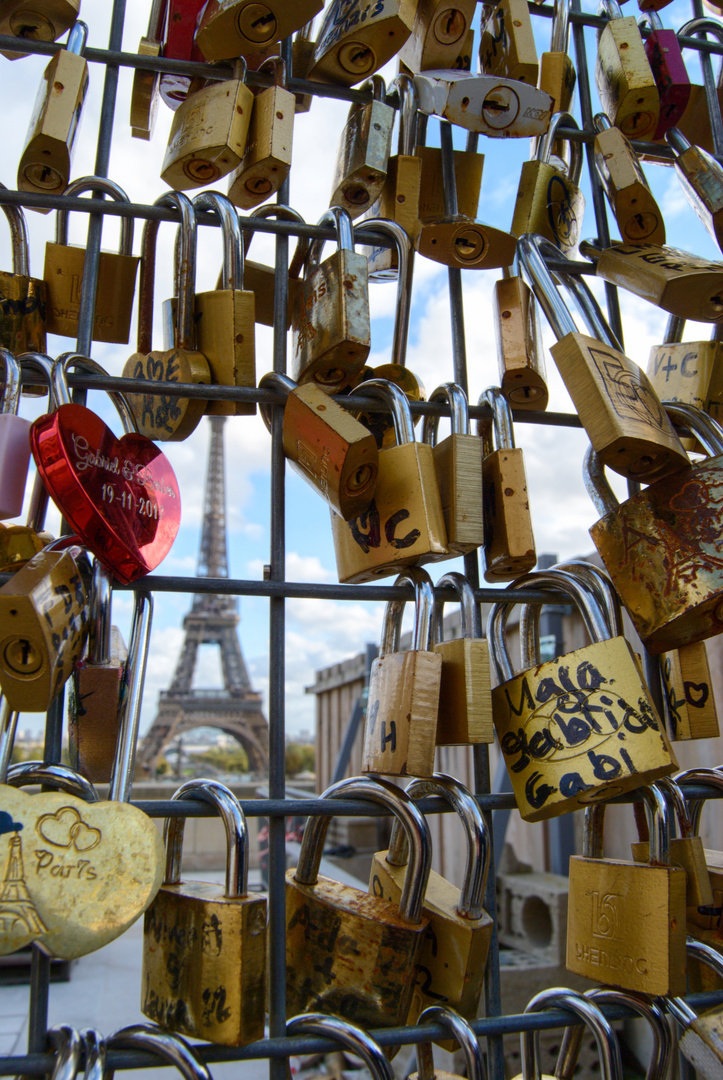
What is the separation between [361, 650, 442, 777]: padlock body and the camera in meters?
0.70

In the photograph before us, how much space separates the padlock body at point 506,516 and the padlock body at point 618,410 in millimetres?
94

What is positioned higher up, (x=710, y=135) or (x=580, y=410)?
(x=710, y=135)

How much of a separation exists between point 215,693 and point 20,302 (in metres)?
20.1

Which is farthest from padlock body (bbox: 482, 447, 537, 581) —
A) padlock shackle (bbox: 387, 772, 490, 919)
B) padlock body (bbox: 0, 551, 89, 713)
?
padlock body (bbox: 0, 551, 89, 713)

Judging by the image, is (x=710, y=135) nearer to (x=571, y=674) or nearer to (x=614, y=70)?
(x=614, y=70)

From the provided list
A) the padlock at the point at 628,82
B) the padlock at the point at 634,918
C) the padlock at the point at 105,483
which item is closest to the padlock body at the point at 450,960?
the padlock at the point at 634,918

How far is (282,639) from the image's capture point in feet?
2.74

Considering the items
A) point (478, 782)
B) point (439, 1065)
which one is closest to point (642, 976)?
point (478, 782)

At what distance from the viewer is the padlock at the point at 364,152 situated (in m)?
1.00

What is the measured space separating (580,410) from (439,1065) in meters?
2.41

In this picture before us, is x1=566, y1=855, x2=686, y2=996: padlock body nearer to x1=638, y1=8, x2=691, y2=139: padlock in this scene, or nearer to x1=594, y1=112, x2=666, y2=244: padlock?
x1=594, y1=112, x2=666, y2=244: padlock

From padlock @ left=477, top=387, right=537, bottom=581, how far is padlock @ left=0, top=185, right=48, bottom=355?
0.57 m

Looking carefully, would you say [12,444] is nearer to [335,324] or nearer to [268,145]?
[335,324]

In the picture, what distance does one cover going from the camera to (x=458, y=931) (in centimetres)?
75
